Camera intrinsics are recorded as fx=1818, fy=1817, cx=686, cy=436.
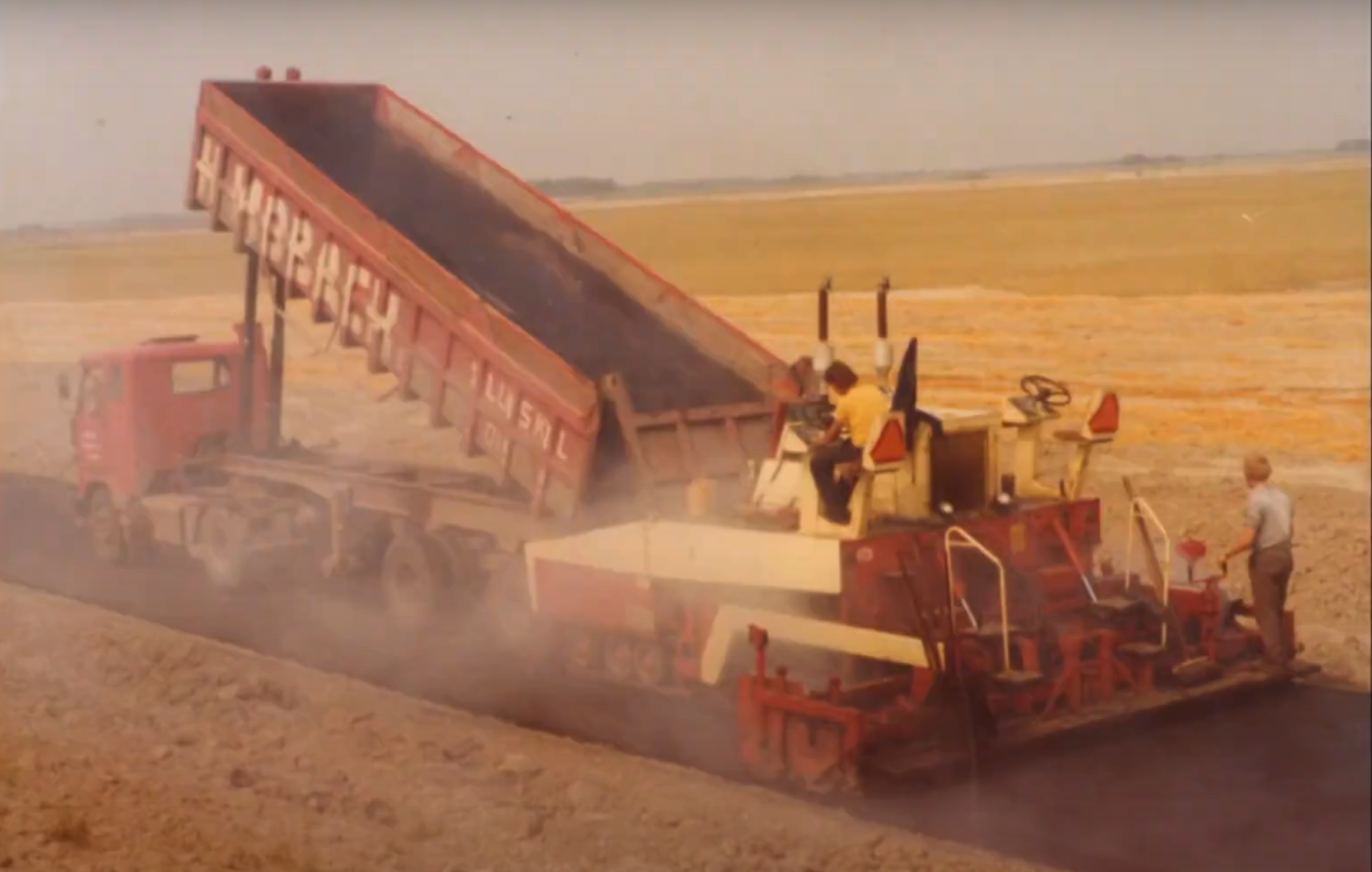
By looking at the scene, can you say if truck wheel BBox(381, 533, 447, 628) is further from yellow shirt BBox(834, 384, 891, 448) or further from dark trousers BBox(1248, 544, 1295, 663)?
dark trousers BBox(1248, 544, 1295, 663)

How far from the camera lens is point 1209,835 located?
7.83 m

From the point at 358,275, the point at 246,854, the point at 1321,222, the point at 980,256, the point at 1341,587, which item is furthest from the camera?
the point at 1321,222

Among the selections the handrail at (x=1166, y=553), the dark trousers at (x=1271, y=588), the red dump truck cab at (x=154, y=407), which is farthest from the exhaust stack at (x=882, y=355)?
the red dump truck cab at (x=154, y=407)

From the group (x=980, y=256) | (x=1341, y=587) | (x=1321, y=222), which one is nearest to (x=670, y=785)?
(x=1341, y=587)

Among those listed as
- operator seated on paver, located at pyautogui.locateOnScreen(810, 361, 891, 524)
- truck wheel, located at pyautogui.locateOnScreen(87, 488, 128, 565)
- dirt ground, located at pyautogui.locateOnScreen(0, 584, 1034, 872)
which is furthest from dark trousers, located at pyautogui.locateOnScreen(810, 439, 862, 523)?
truck wheel, located at pyautogui.locateOnScreen(87, 488, 128, 565)

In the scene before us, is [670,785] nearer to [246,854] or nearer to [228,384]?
A: [246,854]

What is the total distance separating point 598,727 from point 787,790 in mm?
1174

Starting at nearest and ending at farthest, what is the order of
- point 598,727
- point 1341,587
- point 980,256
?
1. point 598,727
2. point 1341,587
3. point 980,256

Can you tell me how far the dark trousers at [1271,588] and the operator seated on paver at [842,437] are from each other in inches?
100

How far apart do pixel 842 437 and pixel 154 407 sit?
4488 mm

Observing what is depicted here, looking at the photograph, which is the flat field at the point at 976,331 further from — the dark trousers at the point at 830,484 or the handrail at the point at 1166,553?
the handrail at the point at 1166,553

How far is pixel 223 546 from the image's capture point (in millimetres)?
10328

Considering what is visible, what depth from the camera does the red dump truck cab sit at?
10.7m

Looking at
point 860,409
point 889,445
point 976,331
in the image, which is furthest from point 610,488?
point 976,331
